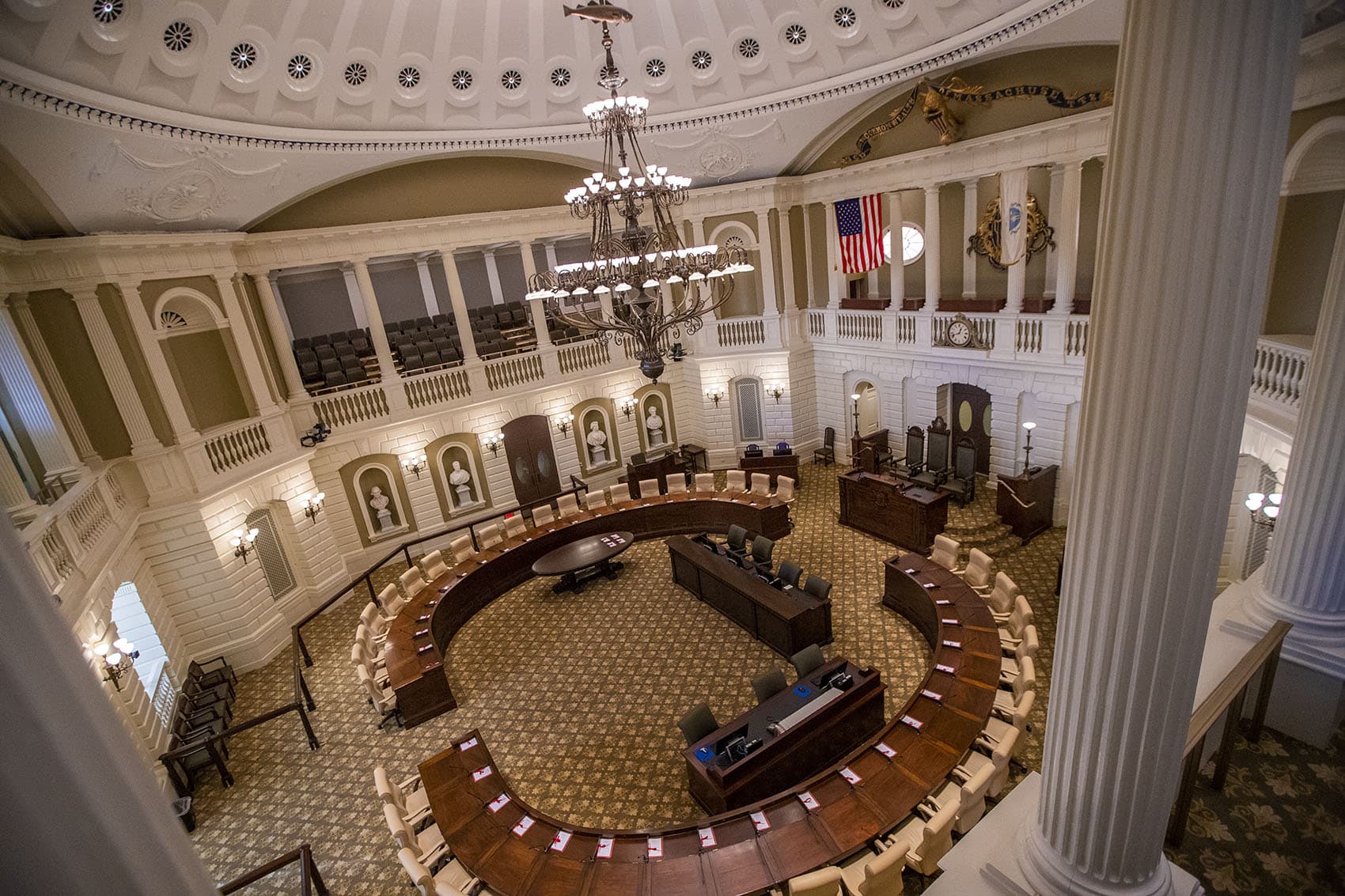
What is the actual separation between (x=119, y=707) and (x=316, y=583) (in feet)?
15.8

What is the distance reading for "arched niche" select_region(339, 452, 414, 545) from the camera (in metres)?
13.4

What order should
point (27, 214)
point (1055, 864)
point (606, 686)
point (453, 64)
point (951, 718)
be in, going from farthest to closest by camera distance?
→ point (453, 64)
point (606, 686)
point (27, 214)
point (951, 718)
point (1055, 864)

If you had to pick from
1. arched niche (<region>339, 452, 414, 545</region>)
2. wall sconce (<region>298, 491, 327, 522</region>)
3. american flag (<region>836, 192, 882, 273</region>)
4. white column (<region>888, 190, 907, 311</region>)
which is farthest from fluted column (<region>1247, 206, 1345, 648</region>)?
arched niche (<region>339, 452, 414, 545</region>)

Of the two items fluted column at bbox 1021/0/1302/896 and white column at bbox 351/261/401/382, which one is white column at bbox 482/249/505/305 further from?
fluted column at bbox 1021/0/1302/896

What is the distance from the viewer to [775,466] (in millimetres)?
15141

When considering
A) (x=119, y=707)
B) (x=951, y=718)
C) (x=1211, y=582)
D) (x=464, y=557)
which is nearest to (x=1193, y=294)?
(x=1211, y=582)

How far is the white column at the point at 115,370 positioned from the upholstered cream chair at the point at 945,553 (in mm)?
12205

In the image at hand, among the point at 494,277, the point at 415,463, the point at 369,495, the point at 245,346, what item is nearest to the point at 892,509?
the point at 415,463

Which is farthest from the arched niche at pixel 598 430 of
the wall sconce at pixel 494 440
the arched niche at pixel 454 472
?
the arched niche at pixel 454 472

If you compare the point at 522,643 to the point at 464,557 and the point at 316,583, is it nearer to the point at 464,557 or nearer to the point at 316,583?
the point at 464,557

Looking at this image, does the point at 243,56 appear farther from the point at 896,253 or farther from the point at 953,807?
the point at 953,807

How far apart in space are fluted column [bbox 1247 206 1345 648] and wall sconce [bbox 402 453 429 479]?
44.6 feet

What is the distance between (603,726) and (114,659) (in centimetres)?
583

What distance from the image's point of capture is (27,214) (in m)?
8.38
